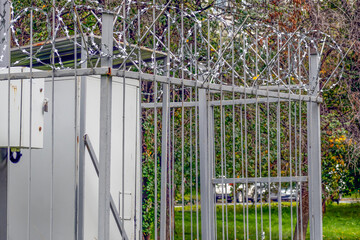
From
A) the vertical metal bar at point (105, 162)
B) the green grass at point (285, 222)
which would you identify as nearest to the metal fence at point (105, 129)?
the vertical metal bar at point (105, 162)

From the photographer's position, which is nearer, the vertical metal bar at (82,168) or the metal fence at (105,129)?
the metal fence at (105,129)

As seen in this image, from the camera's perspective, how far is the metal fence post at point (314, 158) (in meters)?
5.18

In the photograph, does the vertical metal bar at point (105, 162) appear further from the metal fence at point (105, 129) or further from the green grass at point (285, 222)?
the green grass at point (285, 222)

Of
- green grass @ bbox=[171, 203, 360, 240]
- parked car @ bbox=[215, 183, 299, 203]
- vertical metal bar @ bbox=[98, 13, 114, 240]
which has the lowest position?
green grass @ bbox=[171, 203, 360, 240]

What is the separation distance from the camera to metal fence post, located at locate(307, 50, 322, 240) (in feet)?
17.0

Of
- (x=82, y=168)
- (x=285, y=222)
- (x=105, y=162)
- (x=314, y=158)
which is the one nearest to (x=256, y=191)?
(x=314, y=158)

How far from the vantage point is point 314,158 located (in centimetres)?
525

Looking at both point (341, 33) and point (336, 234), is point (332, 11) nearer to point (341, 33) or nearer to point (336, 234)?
point (341, 33)

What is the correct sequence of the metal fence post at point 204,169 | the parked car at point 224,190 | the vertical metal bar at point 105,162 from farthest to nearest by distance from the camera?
the metal fence post at point 204,169 → the parked car at point 224,190 → the vertical metal bar at point 105,162

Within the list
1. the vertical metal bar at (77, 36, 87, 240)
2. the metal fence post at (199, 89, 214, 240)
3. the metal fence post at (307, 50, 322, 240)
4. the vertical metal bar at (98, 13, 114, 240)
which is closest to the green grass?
the metal fence post at (199, 89, 214, 240)

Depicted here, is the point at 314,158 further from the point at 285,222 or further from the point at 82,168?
the point at 285,222

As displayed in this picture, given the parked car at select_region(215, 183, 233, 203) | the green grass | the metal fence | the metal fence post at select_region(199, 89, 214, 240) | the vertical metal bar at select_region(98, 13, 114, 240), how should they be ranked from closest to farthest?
the vertical metal bar at select_region(98, 13, 114, 240) < the metal fence < the parked car at select_region(215, 183, 233, 203) < the metal fence post at select_region(199, 89, 214, 240) < the green grass

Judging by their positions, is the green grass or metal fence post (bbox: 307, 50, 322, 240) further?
the green grass

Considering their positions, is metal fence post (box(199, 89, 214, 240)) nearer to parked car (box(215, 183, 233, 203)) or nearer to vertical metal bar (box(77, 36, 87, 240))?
parked car (box(215, 183, 233, 203))
